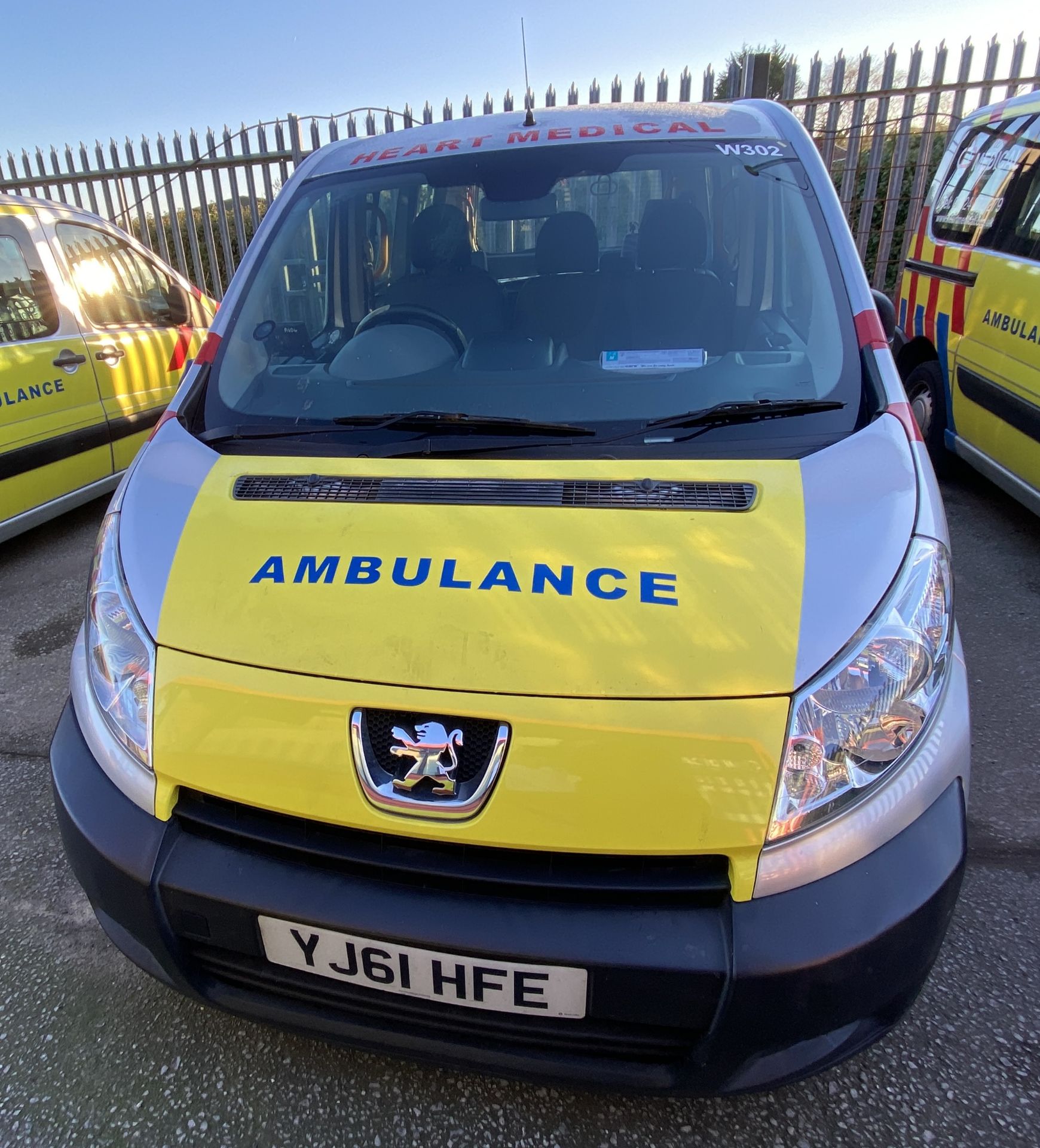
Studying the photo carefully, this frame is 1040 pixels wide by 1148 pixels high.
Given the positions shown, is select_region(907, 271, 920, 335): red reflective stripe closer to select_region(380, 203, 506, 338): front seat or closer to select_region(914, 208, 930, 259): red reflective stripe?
select_region(914, 208, 930, 259): red reflective stripe

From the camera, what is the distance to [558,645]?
127 cm

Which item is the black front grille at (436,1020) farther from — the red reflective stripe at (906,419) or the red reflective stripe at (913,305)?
the red reflective stripe at (913,305)

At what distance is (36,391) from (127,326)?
849 millimetres

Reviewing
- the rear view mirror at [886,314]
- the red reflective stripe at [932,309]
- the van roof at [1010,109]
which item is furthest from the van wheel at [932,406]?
the rear view mirror at [886,314]

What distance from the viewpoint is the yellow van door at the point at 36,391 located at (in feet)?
Answer: 12.0

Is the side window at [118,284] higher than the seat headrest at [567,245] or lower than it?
lower

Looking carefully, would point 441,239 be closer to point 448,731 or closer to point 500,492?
point 500,492

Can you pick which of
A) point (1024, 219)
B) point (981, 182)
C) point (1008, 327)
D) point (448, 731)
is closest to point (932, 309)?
point (981, 182)

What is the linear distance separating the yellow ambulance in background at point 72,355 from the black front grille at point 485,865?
316 centimetres

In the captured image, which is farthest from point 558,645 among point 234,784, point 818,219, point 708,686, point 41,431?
point 41,431

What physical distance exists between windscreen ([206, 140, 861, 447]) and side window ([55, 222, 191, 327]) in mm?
2473

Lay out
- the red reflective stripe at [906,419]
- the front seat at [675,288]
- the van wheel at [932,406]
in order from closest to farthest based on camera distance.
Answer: the red reflective stripe at [906,419], the front seat at [675,288], the van wheel at [932,406]

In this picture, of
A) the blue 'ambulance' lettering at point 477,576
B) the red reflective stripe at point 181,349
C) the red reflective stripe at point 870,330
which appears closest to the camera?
the blue 'ambulance' lettering at point 477,576

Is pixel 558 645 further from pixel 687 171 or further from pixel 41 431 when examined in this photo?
pixel 41 431
